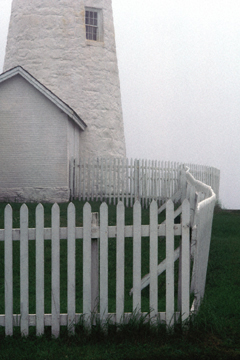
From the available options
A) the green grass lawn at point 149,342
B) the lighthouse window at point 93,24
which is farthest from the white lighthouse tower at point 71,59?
the green grass lawn at point 149,342

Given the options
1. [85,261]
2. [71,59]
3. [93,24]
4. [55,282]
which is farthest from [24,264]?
[93,24]

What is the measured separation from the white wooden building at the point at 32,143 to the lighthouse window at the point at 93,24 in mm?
4939

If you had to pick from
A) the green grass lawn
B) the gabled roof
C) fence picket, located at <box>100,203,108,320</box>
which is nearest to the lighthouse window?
the gabled roof

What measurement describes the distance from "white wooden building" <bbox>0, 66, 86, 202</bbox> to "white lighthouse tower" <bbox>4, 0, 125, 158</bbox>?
8.20 feet

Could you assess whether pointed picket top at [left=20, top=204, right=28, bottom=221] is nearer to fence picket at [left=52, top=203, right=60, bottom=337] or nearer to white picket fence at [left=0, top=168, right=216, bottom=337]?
white picket fence at [left=0, top=168, right=216, bottom=337]

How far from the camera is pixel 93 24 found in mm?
21562

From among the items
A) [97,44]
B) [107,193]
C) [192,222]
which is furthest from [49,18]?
[192,222]

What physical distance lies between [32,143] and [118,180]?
404cm

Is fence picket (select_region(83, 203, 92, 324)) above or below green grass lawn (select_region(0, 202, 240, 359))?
above

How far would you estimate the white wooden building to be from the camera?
1805 centimetres

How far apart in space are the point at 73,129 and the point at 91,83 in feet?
9.11

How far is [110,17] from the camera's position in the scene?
21.9 m

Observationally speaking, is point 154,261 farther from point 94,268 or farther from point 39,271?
point 39,271

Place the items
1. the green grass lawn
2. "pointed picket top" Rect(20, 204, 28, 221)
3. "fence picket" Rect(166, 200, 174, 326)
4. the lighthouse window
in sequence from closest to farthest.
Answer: the green grass lawn
"pointed picket top" Rect(20, 204, 28, 221)
"fence picket" Rect(166, 200, 174, 326)
the lighthouse window
